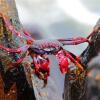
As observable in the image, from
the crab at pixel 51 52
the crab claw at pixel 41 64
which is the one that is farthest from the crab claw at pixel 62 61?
the crab claw at pixel 41 64

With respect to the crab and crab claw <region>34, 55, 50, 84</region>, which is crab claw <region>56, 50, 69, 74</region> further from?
crab claw <region>34, 55, 50, 84</region>

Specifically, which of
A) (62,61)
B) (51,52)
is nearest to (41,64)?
(51,52)

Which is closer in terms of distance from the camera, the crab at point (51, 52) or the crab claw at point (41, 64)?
the crab at point (51, 52)

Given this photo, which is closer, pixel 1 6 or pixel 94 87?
pixel 94 87

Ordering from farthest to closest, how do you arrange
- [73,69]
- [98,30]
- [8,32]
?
[8,32]
[73,69]
[98,30]

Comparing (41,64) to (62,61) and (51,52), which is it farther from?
(62,61)

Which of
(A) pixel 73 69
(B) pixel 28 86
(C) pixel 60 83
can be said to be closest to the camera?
(A) pixel 73 69

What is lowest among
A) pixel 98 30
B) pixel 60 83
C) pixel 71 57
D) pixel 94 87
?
pixel 60 83

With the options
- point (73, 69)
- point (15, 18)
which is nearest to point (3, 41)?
point (15, 18)

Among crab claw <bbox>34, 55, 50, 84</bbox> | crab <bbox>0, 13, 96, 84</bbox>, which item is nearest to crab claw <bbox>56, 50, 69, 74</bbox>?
crab <bbox>0, 13, 96, 84</bbox>

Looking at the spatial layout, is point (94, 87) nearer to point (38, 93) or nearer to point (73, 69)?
point (73, 69)

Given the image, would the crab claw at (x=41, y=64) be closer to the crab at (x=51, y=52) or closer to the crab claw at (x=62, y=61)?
the crab at (x=51, y=52)
